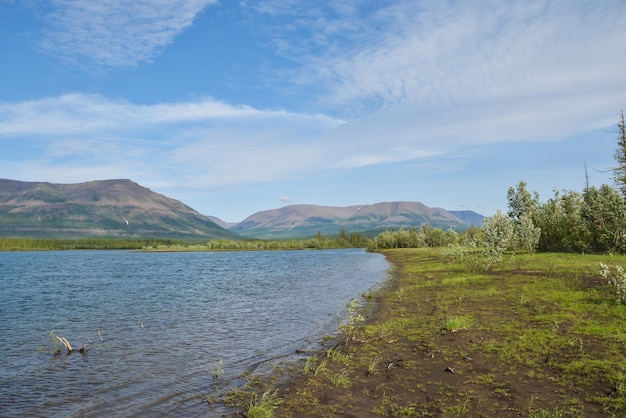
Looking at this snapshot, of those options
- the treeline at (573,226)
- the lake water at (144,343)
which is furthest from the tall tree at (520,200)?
the lake water at (144,343)

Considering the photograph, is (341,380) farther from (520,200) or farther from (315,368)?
(520,200)

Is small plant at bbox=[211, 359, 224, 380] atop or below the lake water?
atop

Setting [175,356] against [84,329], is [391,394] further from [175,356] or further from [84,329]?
[84,329]

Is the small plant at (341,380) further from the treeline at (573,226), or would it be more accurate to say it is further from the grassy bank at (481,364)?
the treeline at (573,226)

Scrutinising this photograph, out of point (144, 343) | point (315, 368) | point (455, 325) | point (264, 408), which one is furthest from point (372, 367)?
point (144, 343)

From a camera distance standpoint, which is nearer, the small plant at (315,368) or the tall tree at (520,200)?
the small plant at (315,368)

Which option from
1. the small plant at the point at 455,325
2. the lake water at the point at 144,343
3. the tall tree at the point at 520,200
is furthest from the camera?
the tall tree at the point at 520,200

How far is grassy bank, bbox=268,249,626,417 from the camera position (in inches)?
512

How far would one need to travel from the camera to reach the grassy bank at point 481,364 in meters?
13.0

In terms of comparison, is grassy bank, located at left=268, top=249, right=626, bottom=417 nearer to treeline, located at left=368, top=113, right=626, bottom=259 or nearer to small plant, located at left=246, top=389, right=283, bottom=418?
small plant, located at left=246, top=389, right=283, bottom=418

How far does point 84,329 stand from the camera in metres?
30.1

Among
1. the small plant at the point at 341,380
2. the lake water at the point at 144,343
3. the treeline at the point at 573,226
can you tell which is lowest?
the lake water at the point at 144,343

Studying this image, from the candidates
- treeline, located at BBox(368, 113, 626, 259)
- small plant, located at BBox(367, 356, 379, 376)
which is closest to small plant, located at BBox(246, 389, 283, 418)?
small plant, located at BBox(367, 356, 379, 376)

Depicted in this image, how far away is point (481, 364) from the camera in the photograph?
16859 mm
